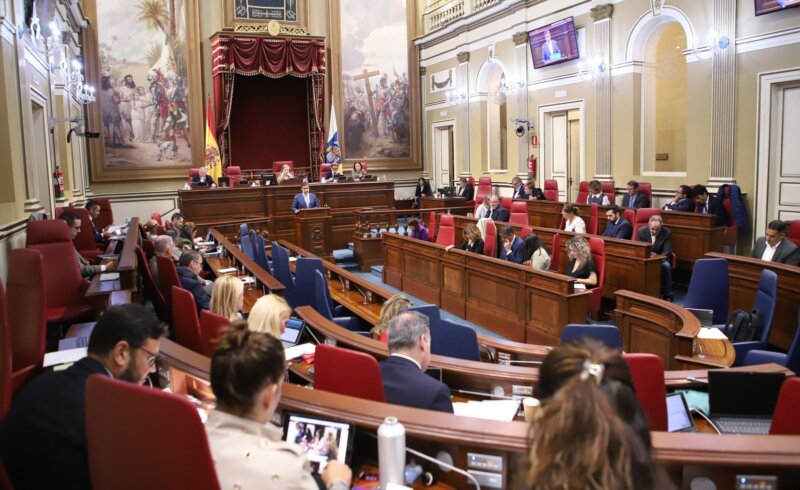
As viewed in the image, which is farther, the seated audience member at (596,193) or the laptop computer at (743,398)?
the seated audience member at (596,193)

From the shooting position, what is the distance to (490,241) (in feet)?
28.8

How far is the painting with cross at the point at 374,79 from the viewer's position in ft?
56.7

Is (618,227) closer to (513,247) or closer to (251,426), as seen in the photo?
(513,247)

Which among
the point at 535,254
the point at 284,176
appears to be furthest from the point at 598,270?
the point at 284,176

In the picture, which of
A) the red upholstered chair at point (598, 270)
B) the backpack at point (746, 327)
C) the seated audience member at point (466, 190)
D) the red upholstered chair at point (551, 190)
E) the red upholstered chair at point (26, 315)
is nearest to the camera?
the red upholstered chair at point (26, 315)

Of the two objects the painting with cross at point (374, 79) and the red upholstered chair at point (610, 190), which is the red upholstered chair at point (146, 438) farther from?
the painting with cross at point (374, 79)

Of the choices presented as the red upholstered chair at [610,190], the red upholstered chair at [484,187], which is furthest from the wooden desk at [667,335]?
the red upholstered chair at [484,187]

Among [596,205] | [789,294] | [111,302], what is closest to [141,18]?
[596,205]

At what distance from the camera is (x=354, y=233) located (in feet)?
39.4

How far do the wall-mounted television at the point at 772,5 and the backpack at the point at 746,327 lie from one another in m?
5.83

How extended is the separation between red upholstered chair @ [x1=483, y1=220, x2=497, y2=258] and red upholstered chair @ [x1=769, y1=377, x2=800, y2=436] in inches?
257

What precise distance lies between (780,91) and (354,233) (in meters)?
7.11

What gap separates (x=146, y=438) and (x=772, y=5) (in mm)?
9908

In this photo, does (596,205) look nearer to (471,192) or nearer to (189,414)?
(471,192)
